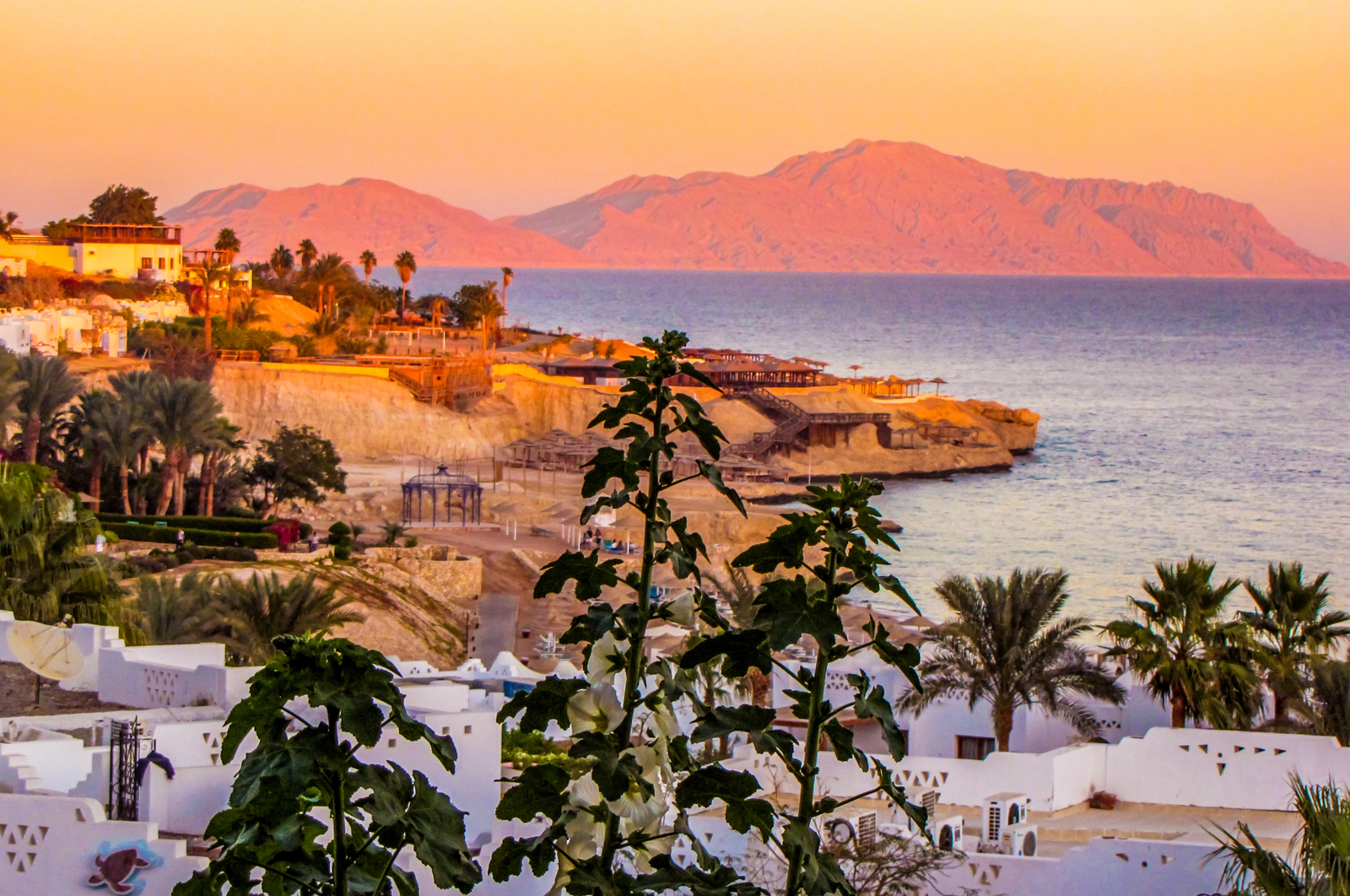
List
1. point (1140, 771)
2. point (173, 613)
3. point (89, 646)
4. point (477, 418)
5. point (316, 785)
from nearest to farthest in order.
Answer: point (316, 785)
point (1140, 771)
point (89, 646)
point (173, 613)
point (477, 418)

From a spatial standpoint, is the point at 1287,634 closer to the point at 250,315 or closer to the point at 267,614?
the point at 267,614

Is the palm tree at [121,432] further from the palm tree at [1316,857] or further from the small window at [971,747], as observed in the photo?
Result: the palm tree at [1316,857]

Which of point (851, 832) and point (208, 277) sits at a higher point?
point (208, 277)

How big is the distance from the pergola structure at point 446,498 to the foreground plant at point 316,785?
4995 centimetres

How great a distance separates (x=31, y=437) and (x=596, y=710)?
43598 millimetres

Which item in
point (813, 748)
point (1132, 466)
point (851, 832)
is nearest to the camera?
point (813, 748)

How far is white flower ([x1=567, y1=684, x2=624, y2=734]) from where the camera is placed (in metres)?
4.55

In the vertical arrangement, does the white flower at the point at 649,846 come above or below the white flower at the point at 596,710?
below

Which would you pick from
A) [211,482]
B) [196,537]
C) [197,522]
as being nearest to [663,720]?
[196,537]

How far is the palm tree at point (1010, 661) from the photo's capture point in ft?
75.3

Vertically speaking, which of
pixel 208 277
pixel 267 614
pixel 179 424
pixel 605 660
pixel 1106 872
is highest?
pixel 208 277

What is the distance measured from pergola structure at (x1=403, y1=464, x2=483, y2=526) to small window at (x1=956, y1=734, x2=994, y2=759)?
105ft

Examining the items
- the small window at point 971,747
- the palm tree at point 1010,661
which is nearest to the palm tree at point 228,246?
the small window at point 971,747

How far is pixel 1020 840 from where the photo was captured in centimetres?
1752
